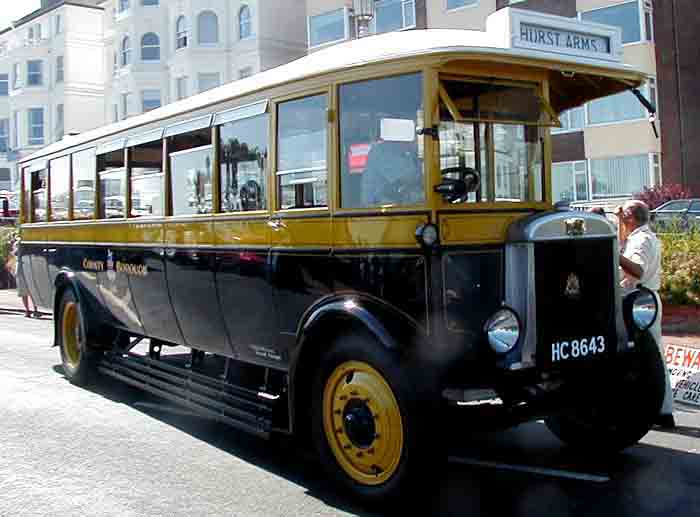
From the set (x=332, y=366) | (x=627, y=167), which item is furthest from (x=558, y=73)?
(x=627, y=167)

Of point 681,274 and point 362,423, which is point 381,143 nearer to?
point 362,423

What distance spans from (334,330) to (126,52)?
4101cm

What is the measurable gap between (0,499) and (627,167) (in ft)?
82.8

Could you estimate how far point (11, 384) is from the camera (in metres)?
9.48

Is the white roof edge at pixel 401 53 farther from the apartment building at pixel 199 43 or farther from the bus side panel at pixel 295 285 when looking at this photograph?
the apartment building at pixel 199 43

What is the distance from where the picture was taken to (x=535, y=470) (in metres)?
6.01

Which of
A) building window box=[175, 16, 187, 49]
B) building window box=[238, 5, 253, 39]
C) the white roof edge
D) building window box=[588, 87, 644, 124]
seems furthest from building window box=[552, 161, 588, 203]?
the white roof edge

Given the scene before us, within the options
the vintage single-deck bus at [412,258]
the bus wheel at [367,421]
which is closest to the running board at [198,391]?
the vintage single-deck bus at [412,258]

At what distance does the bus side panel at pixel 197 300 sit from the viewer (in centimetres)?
679

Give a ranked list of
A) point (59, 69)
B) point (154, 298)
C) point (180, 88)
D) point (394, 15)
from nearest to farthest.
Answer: point (154, 298) → point (394, 15) → point (180, 88) → point (59, 69)

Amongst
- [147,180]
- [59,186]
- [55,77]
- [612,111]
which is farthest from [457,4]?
[55,77]

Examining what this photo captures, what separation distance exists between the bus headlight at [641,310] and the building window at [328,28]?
2940cm

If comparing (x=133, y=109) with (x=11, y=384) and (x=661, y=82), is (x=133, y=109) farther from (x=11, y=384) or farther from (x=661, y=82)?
(x=11, y=384)

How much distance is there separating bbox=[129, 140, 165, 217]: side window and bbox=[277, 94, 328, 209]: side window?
1998 millimetres
